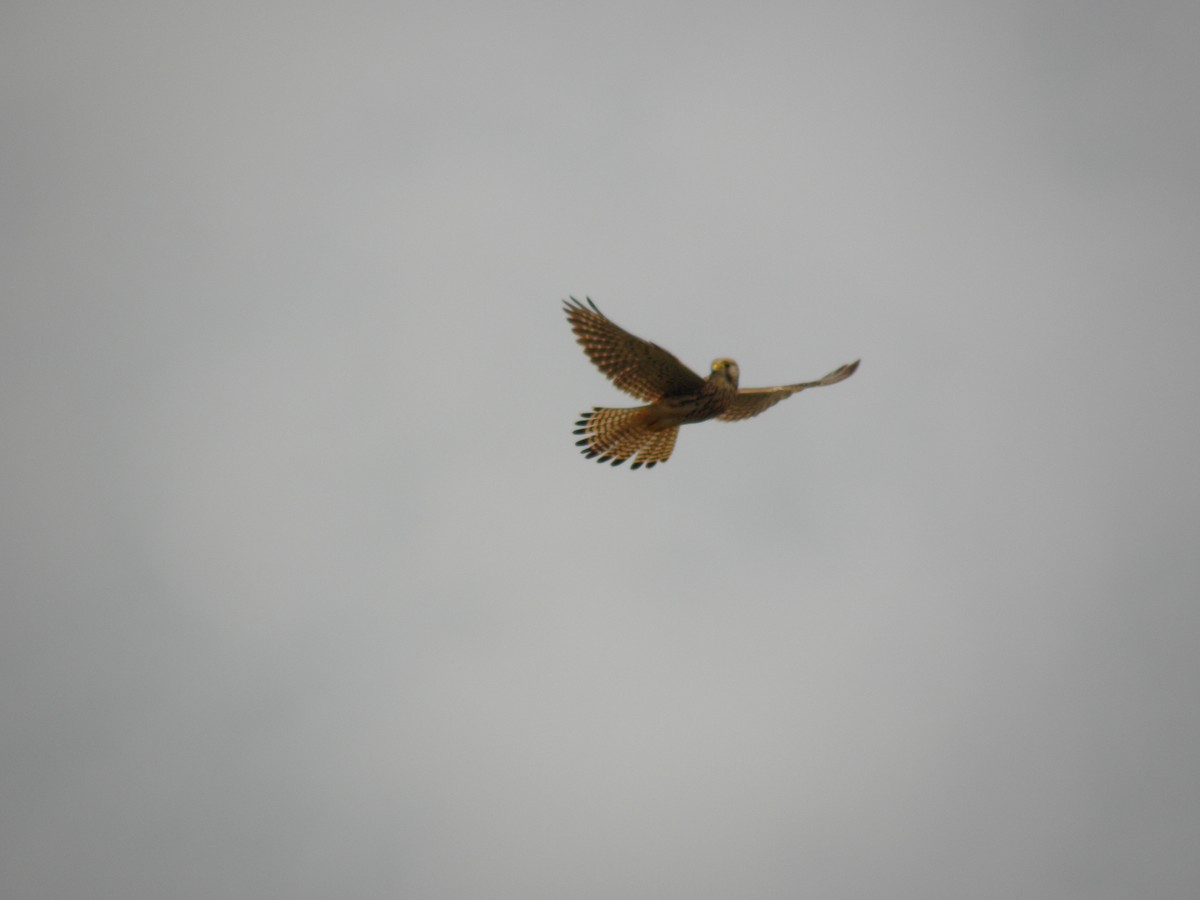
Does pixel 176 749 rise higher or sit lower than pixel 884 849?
higher

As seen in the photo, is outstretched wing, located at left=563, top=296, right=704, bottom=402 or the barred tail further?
the barred tail

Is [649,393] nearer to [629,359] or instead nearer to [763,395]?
[629,359]

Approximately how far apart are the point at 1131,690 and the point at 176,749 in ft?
529

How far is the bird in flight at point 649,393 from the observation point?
52.4 feet

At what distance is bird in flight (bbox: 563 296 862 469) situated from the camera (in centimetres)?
1596

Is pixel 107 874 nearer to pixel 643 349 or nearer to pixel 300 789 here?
pixel 300 789

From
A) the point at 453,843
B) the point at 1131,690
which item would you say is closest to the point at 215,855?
the point at 453,843

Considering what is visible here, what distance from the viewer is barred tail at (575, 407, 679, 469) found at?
17297 millimetres

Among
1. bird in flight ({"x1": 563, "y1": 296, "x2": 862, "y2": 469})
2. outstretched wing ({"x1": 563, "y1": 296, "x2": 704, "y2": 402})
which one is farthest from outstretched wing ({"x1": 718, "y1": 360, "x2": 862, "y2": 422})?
outstretched wing ({"x1": 563, "y1": 296, "x2": 704, "y2": 402})

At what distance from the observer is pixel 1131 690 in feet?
652

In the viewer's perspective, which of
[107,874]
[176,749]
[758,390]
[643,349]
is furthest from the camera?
[176,749]

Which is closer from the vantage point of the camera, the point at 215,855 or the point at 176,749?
the point at 215,855

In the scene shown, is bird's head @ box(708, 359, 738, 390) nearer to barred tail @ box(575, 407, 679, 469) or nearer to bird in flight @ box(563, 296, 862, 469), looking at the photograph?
bird in flight @ box(563, 296, 862, 469)

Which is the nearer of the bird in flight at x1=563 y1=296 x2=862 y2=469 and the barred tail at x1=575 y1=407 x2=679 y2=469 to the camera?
the bird in flight at x1=563 y1=296 x2=862 y2=469
